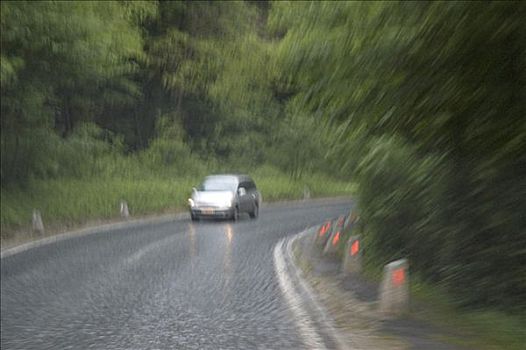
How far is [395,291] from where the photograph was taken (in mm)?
7930

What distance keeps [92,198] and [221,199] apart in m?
4.91

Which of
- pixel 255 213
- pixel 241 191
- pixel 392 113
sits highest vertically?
pixel 392 113

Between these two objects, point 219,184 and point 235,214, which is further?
point 219,184

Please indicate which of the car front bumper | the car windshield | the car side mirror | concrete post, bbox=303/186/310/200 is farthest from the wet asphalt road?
concrete post, bbox=303/186/310/200

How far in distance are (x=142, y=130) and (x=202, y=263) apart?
27.5 m

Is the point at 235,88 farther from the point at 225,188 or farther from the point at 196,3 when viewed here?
the point at 225,188

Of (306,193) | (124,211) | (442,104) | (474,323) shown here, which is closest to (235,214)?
(124,211)

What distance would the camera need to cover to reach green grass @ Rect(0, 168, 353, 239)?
814 inches

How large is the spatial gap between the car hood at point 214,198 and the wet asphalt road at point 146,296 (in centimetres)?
586

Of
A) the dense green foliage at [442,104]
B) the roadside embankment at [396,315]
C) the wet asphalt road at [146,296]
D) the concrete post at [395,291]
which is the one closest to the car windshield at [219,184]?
the wet asphalt road at [146,296]

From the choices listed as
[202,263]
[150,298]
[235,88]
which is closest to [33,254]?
[202,263]

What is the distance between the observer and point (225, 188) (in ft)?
80.3

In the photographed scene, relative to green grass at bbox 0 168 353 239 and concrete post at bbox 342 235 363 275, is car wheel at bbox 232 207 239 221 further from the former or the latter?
concrete post at bbox 342 235 363 275

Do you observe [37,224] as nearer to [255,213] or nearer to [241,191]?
[241,191]
